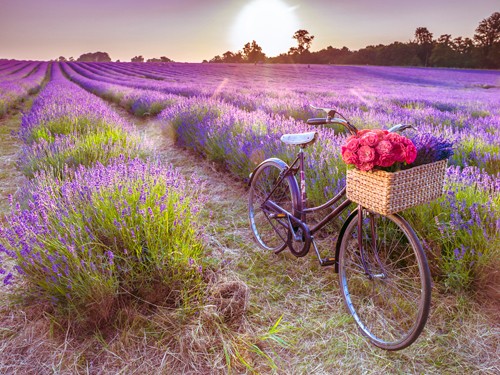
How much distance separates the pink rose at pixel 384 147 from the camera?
151 centimetres

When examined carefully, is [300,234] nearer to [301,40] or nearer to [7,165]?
[7,165]

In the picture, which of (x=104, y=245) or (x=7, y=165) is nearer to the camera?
(x=104, y=245)

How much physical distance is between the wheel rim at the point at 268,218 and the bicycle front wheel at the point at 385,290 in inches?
25.4

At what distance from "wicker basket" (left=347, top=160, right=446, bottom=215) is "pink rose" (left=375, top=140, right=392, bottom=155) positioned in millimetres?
89

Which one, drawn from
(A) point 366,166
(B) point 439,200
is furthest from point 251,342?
(B) point 439,200

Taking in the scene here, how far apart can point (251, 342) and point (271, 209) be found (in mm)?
1231

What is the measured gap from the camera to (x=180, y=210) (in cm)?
241

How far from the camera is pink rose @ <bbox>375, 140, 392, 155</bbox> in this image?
151 cm

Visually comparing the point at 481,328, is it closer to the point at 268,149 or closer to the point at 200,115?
the point at 268,149

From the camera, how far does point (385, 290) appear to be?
227cm

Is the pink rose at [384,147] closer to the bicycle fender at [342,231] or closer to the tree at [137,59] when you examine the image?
the bicycle fender at [342,231]

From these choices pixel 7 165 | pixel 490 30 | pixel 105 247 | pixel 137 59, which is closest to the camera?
pixel 105 247

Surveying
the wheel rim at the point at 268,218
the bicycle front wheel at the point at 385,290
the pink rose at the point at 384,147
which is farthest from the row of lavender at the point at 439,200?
the pink rose at the point at 384,147

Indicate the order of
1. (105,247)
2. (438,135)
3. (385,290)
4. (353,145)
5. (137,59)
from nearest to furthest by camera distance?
(353,145), (105,247), (385,290), (438,135), (137,59)
